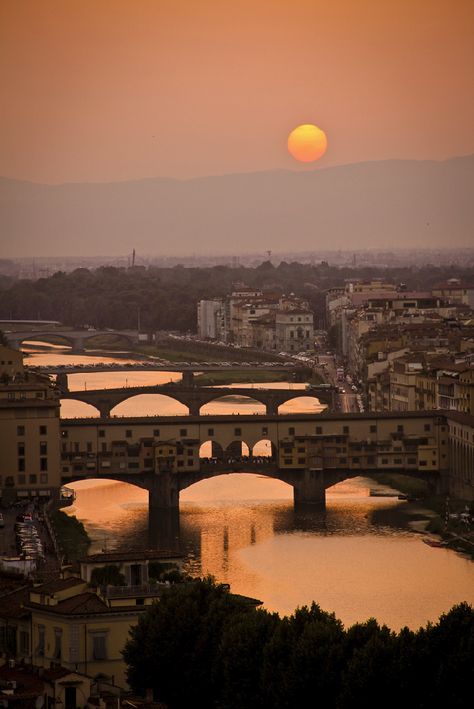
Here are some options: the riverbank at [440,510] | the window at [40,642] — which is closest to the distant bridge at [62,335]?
the riverbank at [440,510]

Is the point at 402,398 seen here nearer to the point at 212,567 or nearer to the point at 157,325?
the point at 212,567

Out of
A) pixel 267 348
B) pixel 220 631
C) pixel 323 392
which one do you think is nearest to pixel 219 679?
pixel 220 631

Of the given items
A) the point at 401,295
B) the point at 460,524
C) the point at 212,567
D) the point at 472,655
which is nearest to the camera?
the point at 472,655

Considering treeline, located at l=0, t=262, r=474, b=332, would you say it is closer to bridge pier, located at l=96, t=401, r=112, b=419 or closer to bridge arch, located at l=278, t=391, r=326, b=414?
bridge arch, located at l=278, t=391, r=326, b=414

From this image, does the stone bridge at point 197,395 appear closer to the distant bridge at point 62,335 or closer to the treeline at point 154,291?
the distant bridge at point 62,335

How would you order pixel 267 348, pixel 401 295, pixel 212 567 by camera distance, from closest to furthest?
pixel 212 567 < pixel 401 295 < pixel 267 348

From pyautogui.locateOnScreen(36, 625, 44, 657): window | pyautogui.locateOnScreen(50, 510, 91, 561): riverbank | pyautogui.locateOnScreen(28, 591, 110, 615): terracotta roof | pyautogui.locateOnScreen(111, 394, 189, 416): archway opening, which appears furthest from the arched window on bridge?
pyautogui.locateOnScreen(36, 625, 44, 657): window
